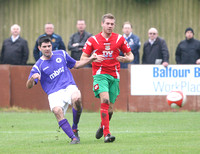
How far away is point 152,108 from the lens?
16.0 m

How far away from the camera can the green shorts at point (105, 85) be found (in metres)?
9.36

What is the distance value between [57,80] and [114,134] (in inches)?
73.8

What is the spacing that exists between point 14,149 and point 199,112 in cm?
836

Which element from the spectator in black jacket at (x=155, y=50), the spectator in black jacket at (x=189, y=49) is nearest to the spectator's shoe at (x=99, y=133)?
the spectator in black jacket at (x=155, y=50)

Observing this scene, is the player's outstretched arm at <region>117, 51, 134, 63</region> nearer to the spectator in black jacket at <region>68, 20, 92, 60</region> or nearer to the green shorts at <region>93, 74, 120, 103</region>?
the green shorts at <region>93, 74, 120, 103</region>

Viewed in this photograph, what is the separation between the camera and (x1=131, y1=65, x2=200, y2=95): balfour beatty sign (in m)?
15.8

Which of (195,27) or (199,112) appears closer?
(199,112)

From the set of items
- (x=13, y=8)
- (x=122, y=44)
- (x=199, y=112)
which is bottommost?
(x=199, y=112)

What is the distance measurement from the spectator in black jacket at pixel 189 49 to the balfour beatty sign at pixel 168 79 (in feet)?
1.35

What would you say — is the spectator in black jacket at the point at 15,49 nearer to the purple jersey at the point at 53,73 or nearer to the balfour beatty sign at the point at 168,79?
the balfour beatty sign at the point at 168,79

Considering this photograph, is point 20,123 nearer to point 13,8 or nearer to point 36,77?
point 36,77

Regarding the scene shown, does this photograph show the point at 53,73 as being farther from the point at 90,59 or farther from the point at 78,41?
the point at 78,41

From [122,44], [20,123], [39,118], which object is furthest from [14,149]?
[39,118]

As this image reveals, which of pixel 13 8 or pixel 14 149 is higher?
pixel 13 8
